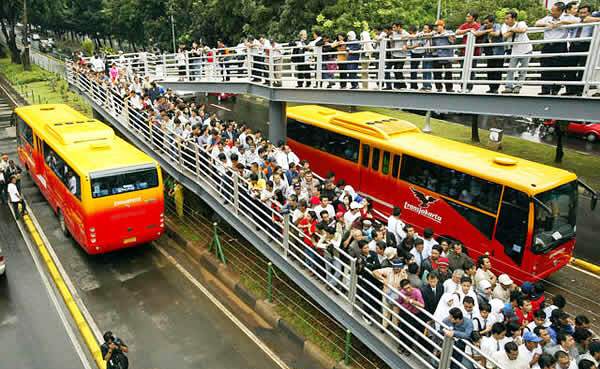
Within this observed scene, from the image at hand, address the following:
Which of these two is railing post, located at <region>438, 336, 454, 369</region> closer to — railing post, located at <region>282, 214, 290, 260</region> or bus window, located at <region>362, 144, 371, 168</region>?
railing post, located at <region>282, 214, 290, 260</region>

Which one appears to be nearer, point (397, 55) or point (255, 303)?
point (255, 303)

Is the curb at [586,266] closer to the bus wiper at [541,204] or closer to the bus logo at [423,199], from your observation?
the bus wiper at [541,204]

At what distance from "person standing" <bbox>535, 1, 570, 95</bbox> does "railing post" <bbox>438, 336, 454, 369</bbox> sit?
5553 mm

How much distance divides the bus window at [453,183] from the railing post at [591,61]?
8.35 ft

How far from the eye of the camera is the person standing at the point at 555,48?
29.1 ft

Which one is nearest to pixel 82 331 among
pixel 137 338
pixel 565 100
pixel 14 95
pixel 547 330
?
pixel 137 338

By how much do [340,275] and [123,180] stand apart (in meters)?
5.80

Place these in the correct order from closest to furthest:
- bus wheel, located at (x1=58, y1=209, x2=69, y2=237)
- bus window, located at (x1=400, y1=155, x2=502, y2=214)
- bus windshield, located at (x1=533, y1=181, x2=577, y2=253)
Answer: bus windshield, located at (x1=533, y1=181, x2=577, y2=253), bus window, located at (x1=400, y1=155, x2=502, y2=214), bus wheel, located at (x1=58, y1=209, x2=69, y2=237)

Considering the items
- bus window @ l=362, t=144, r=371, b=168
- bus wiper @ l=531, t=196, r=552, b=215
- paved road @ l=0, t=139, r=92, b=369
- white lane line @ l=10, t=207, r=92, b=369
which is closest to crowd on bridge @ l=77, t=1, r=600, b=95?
bus window @ l=362, t=144, r=371, b=168

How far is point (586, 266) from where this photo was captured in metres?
11.5

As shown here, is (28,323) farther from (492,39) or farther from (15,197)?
(492,39)

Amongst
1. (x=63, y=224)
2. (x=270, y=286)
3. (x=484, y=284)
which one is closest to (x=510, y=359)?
(x=484, y=284)

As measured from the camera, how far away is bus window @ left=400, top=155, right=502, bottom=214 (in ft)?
33.0

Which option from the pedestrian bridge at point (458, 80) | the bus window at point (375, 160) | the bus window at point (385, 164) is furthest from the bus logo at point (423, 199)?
the pedestrian bridge at point (458, 80)
